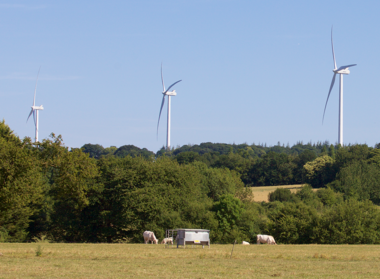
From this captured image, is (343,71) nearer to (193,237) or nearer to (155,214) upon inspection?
(155,214)

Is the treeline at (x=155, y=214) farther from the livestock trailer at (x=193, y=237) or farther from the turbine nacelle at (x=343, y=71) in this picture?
the turbine nacelle at (x=343, y=71)

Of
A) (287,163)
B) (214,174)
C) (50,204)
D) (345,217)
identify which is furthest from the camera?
(287,163)

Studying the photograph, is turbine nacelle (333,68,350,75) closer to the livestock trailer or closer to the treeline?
the treeline

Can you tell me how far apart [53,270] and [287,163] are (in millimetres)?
163231

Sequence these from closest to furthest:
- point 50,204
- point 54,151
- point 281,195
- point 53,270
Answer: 1. point 53,270
2. point 54,151
3. point 50,204
4. point 281,195

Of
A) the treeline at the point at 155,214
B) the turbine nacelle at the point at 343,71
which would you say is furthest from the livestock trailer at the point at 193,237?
the turbine nacelle at the point at 343,71

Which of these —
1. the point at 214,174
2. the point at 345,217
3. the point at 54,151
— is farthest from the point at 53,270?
the point at 214,174

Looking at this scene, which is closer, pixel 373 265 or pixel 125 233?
pixel 373 265

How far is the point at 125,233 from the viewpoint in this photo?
60.9 meters

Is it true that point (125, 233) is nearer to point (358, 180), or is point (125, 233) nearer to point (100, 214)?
point (100, 214)

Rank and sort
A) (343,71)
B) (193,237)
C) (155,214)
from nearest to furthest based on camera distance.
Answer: (193,237)
(155,214)
(343,71)

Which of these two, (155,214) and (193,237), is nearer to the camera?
(193,237)

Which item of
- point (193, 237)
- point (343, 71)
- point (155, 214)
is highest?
point (343, 71)

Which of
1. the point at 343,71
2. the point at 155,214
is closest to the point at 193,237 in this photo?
the point at 155,214
